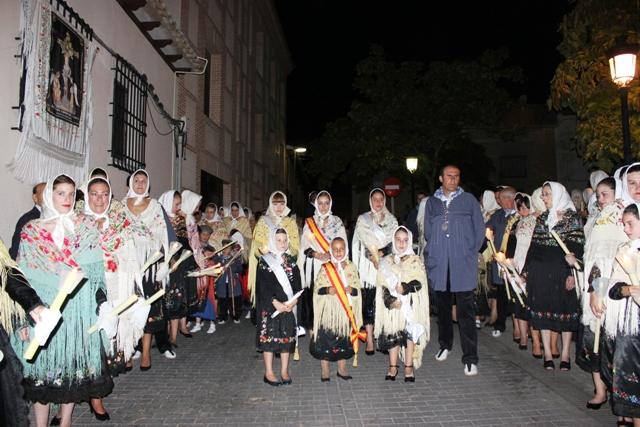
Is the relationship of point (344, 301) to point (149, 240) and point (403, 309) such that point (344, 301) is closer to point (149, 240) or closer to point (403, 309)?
point (403, 309)

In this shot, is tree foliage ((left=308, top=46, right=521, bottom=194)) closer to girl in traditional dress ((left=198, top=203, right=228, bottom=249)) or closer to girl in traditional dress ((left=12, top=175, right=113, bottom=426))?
girl in traditional dress ((left=198, top=203, right=228, bottom=249))

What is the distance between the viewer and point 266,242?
5.75m

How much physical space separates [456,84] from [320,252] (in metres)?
16.8

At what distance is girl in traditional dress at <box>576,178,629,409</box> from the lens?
417cm

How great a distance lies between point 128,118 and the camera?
836 cm

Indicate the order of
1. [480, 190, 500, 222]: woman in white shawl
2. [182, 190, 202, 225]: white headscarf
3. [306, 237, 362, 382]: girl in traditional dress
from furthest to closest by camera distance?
[480, 190, 500, 222]: woman in white shawl
[182, 190, 202, 225]: white headscarf
[306, 237, 362, 382]: girl in traditional dress

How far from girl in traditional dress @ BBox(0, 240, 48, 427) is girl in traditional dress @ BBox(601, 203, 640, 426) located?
14.4 ft

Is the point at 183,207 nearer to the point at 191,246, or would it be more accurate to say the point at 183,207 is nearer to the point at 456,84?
the point at 191,246

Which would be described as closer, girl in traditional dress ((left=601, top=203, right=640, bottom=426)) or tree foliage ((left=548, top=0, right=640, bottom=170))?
girl in traditional dress ((left=601, top=203, right=640, bottom=426))

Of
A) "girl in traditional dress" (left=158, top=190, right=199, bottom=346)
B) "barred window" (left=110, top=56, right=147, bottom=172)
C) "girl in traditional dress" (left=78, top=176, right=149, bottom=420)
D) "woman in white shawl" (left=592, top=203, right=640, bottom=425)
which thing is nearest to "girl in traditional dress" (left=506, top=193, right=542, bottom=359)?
"woman in white shawl" (left=592, top=203, right=640, bottom=425)

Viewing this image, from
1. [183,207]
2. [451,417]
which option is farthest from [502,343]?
[183,207]

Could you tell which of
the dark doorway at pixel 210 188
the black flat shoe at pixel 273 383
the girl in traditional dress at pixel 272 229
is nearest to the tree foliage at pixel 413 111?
the dark doorway at pixel 210 188

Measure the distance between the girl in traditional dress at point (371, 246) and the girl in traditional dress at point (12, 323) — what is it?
4282 millimetres

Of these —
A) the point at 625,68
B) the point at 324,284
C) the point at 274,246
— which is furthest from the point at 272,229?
the point at 625,68
